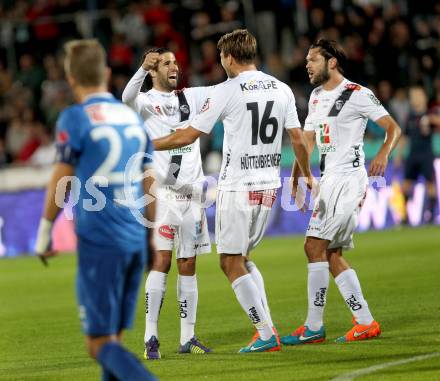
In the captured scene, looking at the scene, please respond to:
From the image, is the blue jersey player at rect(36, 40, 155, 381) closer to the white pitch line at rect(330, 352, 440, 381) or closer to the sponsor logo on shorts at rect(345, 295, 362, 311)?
the white pitch line at rect(330, 352, 440, 381)

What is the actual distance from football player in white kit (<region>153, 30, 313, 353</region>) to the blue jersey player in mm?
2516

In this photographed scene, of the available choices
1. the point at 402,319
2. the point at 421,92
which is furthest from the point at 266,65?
the point at 402,319

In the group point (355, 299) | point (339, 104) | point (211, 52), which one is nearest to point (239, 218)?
point (355, 299)

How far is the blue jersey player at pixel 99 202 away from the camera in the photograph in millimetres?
6027

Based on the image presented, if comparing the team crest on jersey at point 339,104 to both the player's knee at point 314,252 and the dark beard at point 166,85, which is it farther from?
the dark beard at point 166,85

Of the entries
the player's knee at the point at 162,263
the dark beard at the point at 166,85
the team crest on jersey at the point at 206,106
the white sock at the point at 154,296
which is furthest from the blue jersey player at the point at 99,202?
the dark beard at the point at 166,85

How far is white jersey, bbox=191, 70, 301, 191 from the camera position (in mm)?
8711

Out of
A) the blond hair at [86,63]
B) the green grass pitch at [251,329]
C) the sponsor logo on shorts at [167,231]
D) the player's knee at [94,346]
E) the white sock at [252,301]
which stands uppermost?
the blond hair at [86,63]

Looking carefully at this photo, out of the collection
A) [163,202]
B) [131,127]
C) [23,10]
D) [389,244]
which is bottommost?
[389,244]

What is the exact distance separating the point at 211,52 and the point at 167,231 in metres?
13.2

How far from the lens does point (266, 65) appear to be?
72.4 ft

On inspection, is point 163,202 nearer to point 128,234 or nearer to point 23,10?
point 128,234

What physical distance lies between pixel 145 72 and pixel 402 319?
3283mm

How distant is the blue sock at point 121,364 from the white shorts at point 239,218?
288 centimetres
